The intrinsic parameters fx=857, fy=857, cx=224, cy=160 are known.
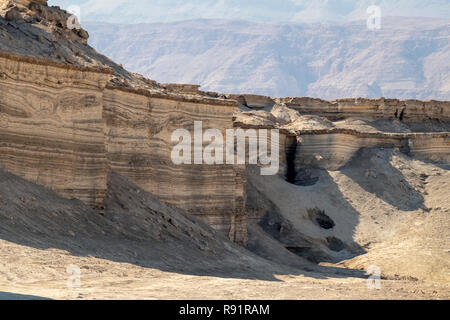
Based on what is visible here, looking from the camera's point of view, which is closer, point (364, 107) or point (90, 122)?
point (90, 122)

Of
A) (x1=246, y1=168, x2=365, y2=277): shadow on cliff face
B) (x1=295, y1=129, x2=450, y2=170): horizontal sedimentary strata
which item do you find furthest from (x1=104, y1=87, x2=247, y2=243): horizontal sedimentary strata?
(x1=295, y1=129, x2=450, y2=170): horizontal sedimentary strata

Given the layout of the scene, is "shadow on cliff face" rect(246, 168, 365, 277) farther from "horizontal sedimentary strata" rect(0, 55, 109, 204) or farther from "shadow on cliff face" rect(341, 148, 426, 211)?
"horizontal sedimentary strata" rect(0, 55, 109, 204)

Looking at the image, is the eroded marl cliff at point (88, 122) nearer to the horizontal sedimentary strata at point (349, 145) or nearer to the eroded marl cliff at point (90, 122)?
the eroded marl cliff at point (90, 122)

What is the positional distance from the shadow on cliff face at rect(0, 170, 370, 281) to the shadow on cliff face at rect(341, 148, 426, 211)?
37.5ft

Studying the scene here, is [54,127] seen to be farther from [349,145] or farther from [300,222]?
[349,145]

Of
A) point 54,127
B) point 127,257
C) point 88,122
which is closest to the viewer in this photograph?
point 127,257

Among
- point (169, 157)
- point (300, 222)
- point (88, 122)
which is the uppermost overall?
point (300, 222)

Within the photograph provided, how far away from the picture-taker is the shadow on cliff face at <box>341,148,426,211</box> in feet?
101

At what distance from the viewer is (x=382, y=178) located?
32.2 meters

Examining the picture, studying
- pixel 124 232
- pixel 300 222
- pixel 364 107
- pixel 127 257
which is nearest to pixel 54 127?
pixel 124 232

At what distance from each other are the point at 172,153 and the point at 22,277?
9426 mm

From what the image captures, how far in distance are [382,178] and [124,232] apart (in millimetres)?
17381

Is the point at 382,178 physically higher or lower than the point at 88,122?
higher
